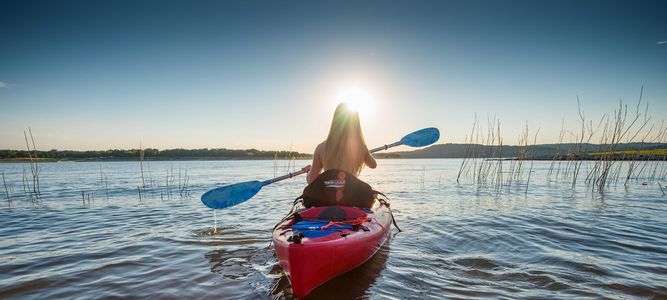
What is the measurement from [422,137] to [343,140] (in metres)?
3.17

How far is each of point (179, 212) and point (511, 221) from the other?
7702 millimetres

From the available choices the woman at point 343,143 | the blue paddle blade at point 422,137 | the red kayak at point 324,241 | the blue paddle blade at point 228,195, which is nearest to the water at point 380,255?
the red kayak at point 324,241

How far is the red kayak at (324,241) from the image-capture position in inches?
111

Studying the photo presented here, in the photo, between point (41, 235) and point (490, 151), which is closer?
point (41, 235)

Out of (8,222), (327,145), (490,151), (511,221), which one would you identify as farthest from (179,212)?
(490,151)

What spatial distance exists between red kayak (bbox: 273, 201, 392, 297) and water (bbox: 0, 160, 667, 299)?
0.30 m

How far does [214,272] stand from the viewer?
12.8 ft

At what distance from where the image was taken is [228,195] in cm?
598

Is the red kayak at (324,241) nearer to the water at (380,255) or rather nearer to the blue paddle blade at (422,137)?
the water at (380,255)

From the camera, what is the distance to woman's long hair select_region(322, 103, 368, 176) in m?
4.39

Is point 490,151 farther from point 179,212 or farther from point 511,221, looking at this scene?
point 179,212

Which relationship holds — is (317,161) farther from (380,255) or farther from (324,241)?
(324,241)

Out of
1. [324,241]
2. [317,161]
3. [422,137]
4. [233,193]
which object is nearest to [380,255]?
[317,161]

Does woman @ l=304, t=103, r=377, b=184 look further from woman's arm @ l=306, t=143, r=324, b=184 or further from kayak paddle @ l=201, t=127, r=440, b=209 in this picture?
kayak paddle @ l=201, t=127, r=440, b=209
